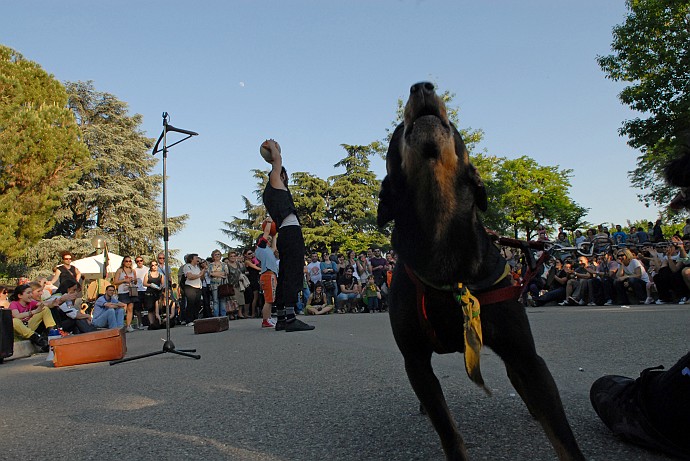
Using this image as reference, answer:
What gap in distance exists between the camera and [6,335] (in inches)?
356

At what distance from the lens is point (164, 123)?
7.49m

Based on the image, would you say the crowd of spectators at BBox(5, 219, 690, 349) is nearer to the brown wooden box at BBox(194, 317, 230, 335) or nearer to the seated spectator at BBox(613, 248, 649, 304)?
the seated spectator at BBox(613, 248, 649, 304)

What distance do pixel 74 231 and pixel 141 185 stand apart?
6.01m

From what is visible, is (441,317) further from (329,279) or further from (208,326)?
(329,279)

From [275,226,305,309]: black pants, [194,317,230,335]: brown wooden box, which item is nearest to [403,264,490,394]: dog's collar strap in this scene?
[275,226,305,309]: black pants

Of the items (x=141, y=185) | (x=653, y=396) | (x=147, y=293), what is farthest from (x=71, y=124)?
(x=653, y=396)

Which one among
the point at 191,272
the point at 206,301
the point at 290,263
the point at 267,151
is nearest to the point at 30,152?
the point at 206,301

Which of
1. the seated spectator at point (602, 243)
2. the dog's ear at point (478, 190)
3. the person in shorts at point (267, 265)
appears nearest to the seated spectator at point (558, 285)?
the seated spectator at point (602, 243)

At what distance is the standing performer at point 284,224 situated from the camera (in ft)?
28.0

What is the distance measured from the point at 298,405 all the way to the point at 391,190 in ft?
6.17

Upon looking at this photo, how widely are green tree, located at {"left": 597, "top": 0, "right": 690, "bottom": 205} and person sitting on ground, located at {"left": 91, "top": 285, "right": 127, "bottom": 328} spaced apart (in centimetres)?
2079

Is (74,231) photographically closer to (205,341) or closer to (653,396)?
(205,341)

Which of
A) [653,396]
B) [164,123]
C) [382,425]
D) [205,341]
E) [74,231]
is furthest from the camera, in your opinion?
[74,231]

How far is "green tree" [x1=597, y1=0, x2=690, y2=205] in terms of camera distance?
75.7 feet
